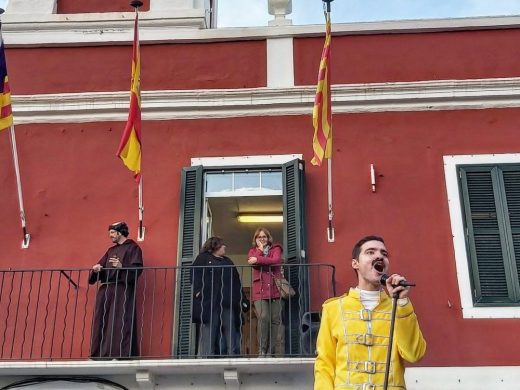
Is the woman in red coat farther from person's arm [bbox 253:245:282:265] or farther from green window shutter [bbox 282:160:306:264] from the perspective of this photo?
green window shutter [bbox 282:160:306:264]

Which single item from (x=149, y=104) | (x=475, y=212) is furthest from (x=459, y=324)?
(x=149, y=104)

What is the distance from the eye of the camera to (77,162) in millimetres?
9141

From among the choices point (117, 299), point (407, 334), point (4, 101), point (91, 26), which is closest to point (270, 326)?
point (117, 299)

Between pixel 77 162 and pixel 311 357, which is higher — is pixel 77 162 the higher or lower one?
the higher one

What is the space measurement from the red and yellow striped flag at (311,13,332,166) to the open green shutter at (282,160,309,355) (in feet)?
1.80

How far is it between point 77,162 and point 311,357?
12.2ft

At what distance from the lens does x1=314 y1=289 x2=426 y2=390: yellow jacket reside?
4574 mm

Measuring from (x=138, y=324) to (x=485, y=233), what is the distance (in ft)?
12.6

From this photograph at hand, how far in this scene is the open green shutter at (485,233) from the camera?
26.3 feet

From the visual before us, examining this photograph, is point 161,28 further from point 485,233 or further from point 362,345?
point 362,345

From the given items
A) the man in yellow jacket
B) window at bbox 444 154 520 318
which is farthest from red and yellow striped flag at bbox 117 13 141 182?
the man in yellow jacket

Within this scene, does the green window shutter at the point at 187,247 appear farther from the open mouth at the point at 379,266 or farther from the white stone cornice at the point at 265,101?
the open mouth at the point at 379,266

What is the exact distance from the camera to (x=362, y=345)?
4754 millimetres

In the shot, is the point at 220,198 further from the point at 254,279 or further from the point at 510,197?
the point at 510,197
